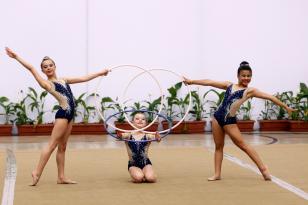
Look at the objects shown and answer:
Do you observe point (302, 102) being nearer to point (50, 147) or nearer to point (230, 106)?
point (230, 106)

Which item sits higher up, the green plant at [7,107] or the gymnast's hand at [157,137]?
the gymnast's hand at [157,137]

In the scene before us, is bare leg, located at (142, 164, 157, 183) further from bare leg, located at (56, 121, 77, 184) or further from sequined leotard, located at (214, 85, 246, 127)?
sequined leotard, located at (214, 85, 246, 127)

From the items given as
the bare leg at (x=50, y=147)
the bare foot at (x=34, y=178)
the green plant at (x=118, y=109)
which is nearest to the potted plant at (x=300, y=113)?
Answer: the green plant at (x=118, y=109)

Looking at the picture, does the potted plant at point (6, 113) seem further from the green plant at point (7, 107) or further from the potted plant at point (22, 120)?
the potted plant at point (22, 120)

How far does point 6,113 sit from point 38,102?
2.33 ft

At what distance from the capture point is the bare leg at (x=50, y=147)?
6148 millimetres

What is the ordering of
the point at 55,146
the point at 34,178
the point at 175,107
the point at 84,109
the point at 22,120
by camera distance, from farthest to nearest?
the point at 175,107 < the point at 84,109 < the point at 22,120 < the point at 55,146 < the point at 34,178

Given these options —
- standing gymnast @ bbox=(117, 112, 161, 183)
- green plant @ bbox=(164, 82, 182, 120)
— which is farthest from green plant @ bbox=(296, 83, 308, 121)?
standing gymnast @ bbox=(117, 112, 161, 183)

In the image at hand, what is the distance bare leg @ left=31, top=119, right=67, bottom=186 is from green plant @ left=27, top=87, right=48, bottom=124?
5.90 meters

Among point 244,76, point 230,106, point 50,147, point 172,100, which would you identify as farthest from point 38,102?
point 244,76

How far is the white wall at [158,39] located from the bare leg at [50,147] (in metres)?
6.05

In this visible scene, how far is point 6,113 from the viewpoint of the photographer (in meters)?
12.0

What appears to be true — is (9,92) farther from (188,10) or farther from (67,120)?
(67,120)

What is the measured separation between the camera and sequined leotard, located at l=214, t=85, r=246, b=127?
6473mm
